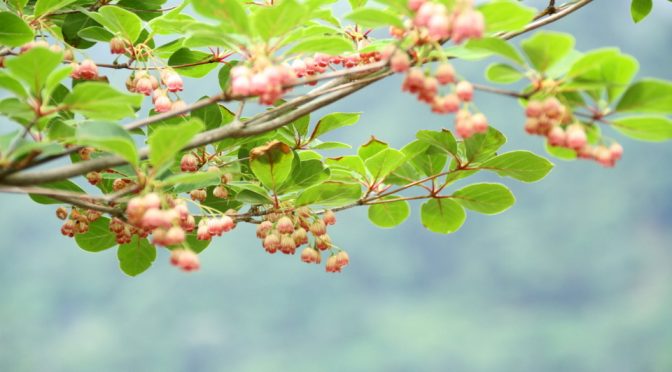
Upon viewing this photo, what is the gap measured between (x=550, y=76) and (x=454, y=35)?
0.27m

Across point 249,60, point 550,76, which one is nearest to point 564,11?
point 550,76

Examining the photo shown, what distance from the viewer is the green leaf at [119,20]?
6.83ft

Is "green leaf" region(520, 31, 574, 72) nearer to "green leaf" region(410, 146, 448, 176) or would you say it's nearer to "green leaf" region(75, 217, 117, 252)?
"green leaf" region(410, 146, 448, 176)

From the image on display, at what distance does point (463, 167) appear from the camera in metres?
2.06

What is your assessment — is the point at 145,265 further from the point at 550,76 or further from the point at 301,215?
the point at 550,76

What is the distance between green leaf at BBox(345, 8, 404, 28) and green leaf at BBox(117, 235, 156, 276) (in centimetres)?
135

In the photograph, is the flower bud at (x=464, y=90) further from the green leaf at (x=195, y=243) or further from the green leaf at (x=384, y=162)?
the green leaf at (x=195, y=243)

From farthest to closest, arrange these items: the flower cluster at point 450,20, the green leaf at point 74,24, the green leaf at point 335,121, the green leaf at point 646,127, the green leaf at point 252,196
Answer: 1. the green leaf at point 74,24
2. the green leaf at point 335,121
3. the green leaf at point 252,196
4. the green leaf at point 646,127
5. the flower cluster at point 450,20

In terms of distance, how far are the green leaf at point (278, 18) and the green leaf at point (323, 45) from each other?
0.22ft

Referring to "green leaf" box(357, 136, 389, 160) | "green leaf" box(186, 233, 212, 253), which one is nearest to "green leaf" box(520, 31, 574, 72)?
"green leaf" box(357, 136, 389, 160)

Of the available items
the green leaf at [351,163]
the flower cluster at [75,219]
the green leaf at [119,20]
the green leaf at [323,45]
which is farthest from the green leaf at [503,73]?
the flower cluster at [75,219]

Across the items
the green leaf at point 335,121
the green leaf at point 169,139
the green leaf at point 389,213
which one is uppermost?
the green leaf at point 169,139

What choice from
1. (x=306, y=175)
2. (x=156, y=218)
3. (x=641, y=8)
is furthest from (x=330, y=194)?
(x=641, y=8)

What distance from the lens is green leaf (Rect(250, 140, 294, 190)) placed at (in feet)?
6.57
